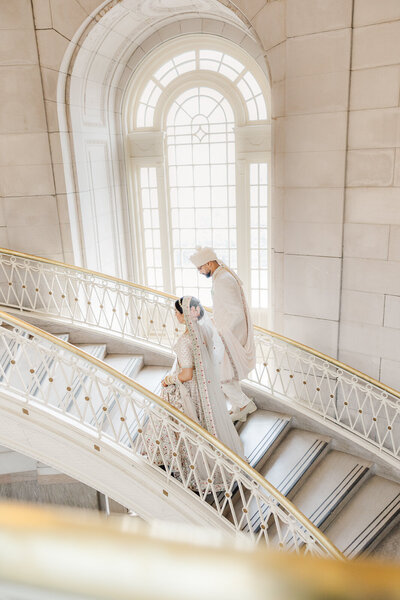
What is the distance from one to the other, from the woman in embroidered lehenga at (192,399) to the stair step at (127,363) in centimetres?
164

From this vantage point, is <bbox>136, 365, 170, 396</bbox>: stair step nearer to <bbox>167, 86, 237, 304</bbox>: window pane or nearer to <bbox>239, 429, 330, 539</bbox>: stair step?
<bbox>239, 429, 330, 539</bbox>: stair step

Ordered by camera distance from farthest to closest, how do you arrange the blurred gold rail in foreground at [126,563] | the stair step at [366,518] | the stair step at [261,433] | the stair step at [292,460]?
the stair step at [261,433], the stair step at [292,460], the stair step at [366,518], the blurred gold rail in foreground at [126,563]

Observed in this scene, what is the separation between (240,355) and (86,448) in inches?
80.9

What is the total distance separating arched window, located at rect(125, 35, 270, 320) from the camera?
9078 mm

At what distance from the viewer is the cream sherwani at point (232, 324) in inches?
223

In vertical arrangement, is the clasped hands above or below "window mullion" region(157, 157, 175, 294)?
below

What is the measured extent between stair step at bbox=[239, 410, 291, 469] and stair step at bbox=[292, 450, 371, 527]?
1.96 feet

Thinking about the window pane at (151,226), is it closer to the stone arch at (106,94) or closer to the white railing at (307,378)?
the stone arch at (106,94)

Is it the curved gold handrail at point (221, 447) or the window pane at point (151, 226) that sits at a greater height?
the window pane at point (151, 226)

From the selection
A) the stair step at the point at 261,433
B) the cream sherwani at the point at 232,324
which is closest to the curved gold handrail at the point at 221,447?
the stair step at the point at 261,433

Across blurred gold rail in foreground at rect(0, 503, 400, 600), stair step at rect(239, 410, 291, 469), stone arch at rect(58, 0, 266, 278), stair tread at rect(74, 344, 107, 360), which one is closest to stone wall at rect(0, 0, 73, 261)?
stone arch at rect(58, 0, 266, 278)

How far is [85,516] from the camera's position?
486 mm

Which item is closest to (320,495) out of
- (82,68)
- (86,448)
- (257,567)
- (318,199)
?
(86,448)

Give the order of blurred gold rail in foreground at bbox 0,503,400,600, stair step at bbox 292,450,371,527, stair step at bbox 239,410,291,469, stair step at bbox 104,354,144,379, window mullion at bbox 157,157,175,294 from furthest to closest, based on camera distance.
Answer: window mullion at bbox 157,157,175,294, stair step at bbox 104,354,144,379, stair step at bbox 239,410,291,469, stair step at bbox 292,450,371,527, blurred gold rail in foreground at bbox 0,503,400,600
